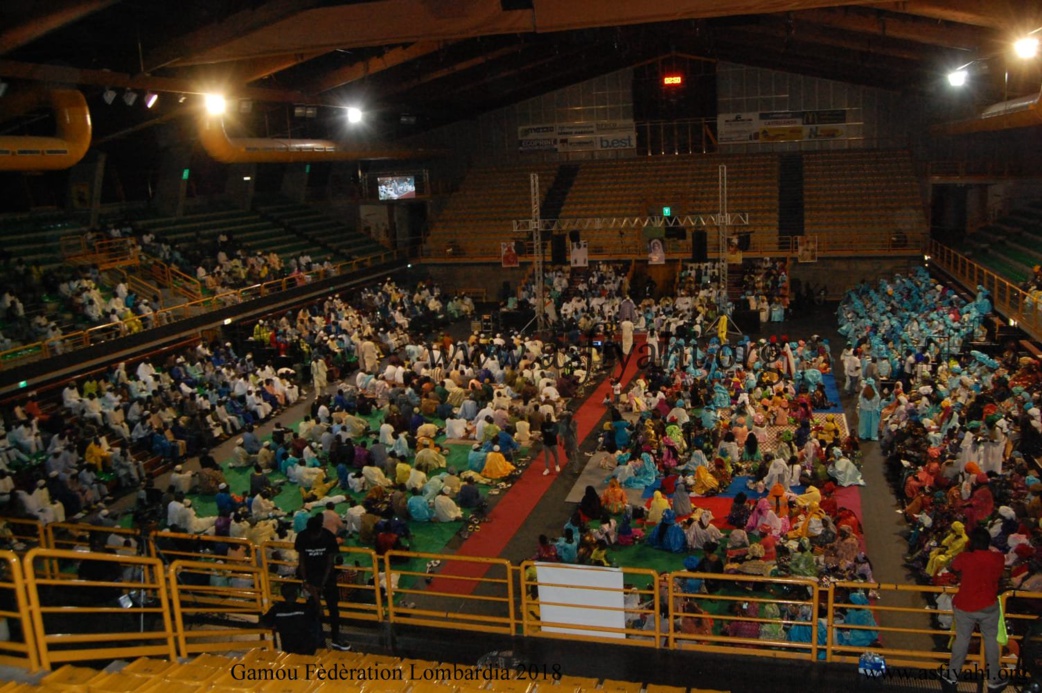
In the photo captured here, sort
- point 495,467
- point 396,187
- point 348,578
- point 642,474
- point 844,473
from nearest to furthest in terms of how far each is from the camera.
Result: point 348,578
point 844,473
point 642,474
point 495,467
point 396,187

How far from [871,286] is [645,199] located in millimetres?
10641

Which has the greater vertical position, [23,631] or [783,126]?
[783,126]

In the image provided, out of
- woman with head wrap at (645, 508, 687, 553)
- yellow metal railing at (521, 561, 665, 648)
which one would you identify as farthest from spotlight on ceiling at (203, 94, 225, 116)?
yellow metal railing at (521, 561, 665, 648)

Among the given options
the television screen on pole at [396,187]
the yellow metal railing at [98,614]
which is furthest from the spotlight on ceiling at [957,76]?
the yellow metal railing at [98,614]

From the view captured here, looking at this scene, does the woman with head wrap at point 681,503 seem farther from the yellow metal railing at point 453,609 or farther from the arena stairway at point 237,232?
the arena stairway at point 237,232

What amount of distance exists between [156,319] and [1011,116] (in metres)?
22.4

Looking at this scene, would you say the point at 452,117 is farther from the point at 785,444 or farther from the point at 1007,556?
the point at 1007,556

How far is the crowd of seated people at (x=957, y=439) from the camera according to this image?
11055mm

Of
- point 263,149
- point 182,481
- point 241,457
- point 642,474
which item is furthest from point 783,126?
point 182,481

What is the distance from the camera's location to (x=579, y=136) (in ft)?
133

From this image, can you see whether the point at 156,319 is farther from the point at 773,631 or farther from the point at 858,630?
the point at 858,630

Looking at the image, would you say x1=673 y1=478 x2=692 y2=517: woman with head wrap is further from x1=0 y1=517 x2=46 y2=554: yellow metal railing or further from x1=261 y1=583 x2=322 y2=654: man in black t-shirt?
x1=0 y1=517 x2=46 y2=554: yellow metal railing

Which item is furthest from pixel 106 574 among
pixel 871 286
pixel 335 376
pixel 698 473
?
pixel 871 286

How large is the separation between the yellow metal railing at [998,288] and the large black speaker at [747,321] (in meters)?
6.07
